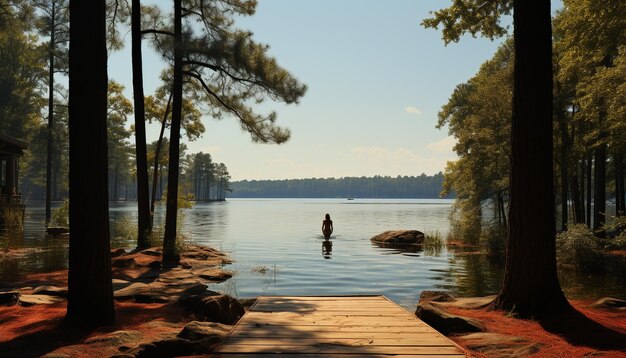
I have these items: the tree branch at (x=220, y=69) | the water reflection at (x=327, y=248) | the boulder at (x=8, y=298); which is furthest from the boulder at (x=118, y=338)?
the water reflection at (x=327, y=248)

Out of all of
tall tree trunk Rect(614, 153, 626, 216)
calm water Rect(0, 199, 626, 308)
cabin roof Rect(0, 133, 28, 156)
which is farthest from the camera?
cabin roof Rect(0, 133, 28, 156)

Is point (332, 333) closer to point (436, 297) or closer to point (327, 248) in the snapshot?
point (436, 297)

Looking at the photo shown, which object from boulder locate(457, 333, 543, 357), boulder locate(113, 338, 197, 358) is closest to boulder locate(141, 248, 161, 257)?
boulder locate(113, 338, 197, 358)

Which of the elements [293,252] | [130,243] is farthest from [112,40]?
[293,252]

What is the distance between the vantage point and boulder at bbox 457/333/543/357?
6.36 meters

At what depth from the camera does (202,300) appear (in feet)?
29.6

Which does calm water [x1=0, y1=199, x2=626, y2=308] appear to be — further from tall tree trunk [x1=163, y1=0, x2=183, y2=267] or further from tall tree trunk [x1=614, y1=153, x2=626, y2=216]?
tall tree trunk [x1=614, y1=153, x2=626, y2=216]

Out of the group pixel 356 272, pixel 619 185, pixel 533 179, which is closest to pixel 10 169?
pixel 356 272

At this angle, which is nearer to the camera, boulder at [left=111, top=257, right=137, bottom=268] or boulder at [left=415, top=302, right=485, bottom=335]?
boulder at [left=415, top=302, right=485, bottom=335]

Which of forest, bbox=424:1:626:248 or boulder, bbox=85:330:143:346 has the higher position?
forest, bbox=424:1:626:248

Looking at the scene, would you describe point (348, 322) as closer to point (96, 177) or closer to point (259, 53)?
point (96, 177)

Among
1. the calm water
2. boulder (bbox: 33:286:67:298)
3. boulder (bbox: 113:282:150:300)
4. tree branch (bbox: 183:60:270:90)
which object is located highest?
tree branch (bbox: 183:60:270:90)

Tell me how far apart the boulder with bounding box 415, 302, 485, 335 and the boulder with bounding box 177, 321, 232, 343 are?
3048 mm

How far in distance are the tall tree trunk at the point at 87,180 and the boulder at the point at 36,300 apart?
2028 millimetres
